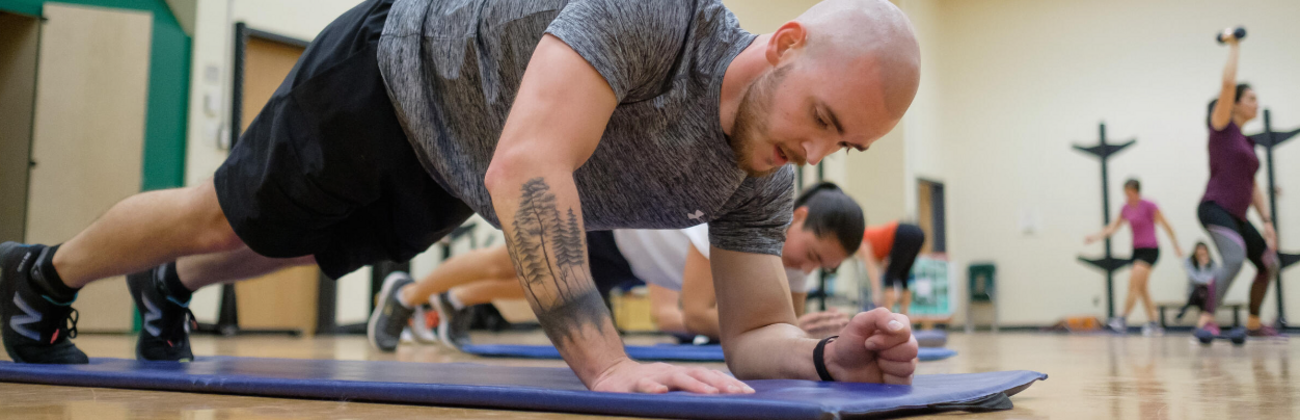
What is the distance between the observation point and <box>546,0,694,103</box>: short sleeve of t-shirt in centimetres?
101

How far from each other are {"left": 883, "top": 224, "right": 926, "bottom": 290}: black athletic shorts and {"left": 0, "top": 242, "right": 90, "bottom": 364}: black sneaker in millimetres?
4368

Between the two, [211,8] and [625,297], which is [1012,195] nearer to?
[625,297]

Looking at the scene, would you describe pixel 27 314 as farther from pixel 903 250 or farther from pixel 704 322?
pixel 903 250

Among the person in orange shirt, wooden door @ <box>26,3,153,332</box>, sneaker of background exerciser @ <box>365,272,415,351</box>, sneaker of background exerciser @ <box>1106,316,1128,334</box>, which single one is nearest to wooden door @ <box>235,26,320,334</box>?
wooden door @ <box>26,3,153,332</box>

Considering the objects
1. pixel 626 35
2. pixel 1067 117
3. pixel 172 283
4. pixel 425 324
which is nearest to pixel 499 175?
pixel 626 35

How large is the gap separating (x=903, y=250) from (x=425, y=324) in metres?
3.07

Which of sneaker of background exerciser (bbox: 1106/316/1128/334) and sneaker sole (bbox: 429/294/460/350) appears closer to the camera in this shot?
sneaker sole (bbox: 429/294/460/350)

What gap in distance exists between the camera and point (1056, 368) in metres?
2.07

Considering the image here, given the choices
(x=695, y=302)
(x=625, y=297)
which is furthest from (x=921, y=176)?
(x=695, y=302)

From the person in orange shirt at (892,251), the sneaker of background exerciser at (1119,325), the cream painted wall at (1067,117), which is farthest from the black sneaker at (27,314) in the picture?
the cream painted wall at (1067,117)

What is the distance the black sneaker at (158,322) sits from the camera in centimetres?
174

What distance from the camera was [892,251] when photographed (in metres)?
5.46

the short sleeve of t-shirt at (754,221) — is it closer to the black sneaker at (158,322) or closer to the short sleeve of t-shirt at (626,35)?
the short sleeve of t-shirt at (626,35)

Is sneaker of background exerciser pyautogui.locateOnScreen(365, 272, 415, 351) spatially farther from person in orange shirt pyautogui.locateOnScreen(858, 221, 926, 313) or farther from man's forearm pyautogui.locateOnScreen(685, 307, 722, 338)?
person in orange shirt pyautogui.locateOnScreen(858, 221, 926, 313)
